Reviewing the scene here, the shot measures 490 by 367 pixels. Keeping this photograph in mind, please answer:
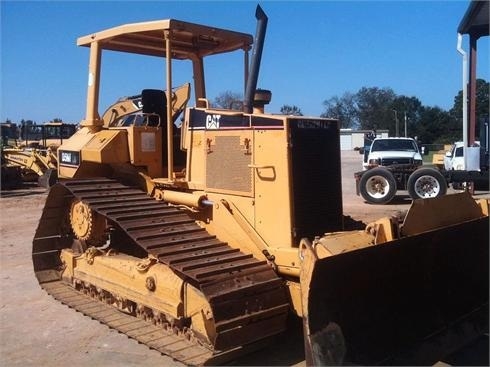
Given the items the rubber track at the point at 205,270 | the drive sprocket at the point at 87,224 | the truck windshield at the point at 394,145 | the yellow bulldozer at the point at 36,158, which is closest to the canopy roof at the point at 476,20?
the rubber track at the point at 205,270

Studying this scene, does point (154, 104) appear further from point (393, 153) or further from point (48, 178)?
point (48, 178)

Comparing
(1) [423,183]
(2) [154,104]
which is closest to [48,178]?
(1) [423,183]

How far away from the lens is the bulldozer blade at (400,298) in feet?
13.0

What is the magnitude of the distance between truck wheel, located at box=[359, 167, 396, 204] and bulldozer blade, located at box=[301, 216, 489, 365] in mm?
10742

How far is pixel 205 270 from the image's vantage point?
4.57m

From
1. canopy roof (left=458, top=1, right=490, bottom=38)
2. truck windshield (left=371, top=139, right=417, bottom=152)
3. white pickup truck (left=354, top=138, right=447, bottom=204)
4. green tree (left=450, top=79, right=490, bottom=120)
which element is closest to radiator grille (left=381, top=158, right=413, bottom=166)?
truck windshield (left=371, top=139, right=417, bottom=152)

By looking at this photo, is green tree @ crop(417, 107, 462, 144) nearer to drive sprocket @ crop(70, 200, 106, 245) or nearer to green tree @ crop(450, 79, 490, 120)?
green tree @ crop(450, 79, 490, 120)

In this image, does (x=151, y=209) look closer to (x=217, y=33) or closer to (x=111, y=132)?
(x=111, y=132)

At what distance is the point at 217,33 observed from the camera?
641 centimetres

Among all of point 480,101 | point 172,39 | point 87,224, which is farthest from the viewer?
point 480,101

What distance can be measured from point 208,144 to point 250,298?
1838mm

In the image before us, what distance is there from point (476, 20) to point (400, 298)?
7998 mm

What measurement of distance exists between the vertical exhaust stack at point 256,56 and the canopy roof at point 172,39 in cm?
91

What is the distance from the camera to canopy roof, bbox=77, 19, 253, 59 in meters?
5.95
